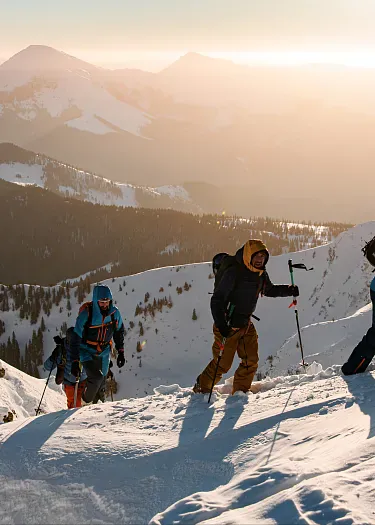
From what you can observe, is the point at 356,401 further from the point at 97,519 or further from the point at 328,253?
the point at 328,253

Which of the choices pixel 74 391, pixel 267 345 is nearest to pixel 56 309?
pixel 267 345

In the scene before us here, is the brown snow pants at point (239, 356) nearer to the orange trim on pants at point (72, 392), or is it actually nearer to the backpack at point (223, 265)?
the backpack at point (223, 265)

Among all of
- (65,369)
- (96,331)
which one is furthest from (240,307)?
(65,369)

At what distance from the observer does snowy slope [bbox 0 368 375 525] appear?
4.08m

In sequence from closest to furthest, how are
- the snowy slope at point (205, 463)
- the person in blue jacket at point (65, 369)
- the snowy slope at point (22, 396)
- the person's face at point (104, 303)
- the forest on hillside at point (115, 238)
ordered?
the snowy slope at point (205, 463) → the person's face at point (104, 303) → the person in blue jacket at point (65, 369) → the snowy slope at point (22, 396) → the forest on hillside at point (115, 238)

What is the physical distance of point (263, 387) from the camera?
969 centimetres

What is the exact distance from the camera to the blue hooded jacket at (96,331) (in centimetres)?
942

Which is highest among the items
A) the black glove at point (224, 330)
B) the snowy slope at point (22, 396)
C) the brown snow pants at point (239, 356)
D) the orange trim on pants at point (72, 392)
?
the black glove at point (224, 330)

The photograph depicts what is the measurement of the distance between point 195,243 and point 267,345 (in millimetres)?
132058

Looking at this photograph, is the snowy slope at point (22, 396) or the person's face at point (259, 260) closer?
the person's face at point (259, 260)

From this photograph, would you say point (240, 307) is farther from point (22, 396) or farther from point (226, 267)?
point (22, 396)

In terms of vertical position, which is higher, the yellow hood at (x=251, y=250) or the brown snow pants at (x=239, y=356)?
the yellow hood at (x=251, y=250)

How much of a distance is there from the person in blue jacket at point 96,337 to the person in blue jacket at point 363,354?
488 cm

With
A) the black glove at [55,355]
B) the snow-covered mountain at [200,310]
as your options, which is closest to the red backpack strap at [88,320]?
the black glove at [55,355]
